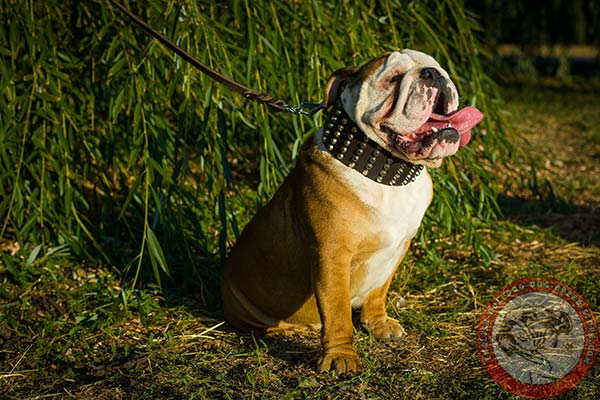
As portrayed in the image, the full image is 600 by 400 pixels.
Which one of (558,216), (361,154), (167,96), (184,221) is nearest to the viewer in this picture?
(361,154)

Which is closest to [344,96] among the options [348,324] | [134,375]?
[348,324]

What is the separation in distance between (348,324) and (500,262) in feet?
4.87

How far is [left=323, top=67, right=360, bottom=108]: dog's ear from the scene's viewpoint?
8.42 ft

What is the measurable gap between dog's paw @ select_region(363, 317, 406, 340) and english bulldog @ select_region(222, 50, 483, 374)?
166mm

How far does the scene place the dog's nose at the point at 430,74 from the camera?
2381mm

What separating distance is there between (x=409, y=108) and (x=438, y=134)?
127mm

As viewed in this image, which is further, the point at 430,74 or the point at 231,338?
the point at 231,338

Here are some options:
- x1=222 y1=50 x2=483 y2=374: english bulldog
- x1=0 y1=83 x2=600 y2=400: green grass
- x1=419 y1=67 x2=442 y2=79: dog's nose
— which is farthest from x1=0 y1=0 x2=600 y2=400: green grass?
x1=419 y1=67 x2=442 y2=79: dog's nose

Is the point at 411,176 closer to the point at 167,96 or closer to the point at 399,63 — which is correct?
the point at 399,63

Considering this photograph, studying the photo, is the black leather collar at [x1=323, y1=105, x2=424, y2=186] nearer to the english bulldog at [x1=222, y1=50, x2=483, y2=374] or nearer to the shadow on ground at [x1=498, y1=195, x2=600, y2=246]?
the english bulldog at [x1=222, y1=50, x2=483, y2=374]

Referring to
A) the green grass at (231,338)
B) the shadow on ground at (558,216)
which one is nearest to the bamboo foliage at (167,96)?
the green grass at (231,338)

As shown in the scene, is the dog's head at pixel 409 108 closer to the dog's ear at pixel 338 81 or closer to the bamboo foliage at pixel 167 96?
the dog's ear at pixel 338 81

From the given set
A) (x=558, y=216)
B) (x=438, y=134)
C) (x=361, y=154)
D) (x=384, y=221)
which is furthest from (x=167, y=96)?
(x=558, y=216)

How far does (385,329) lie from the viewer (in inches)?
116
